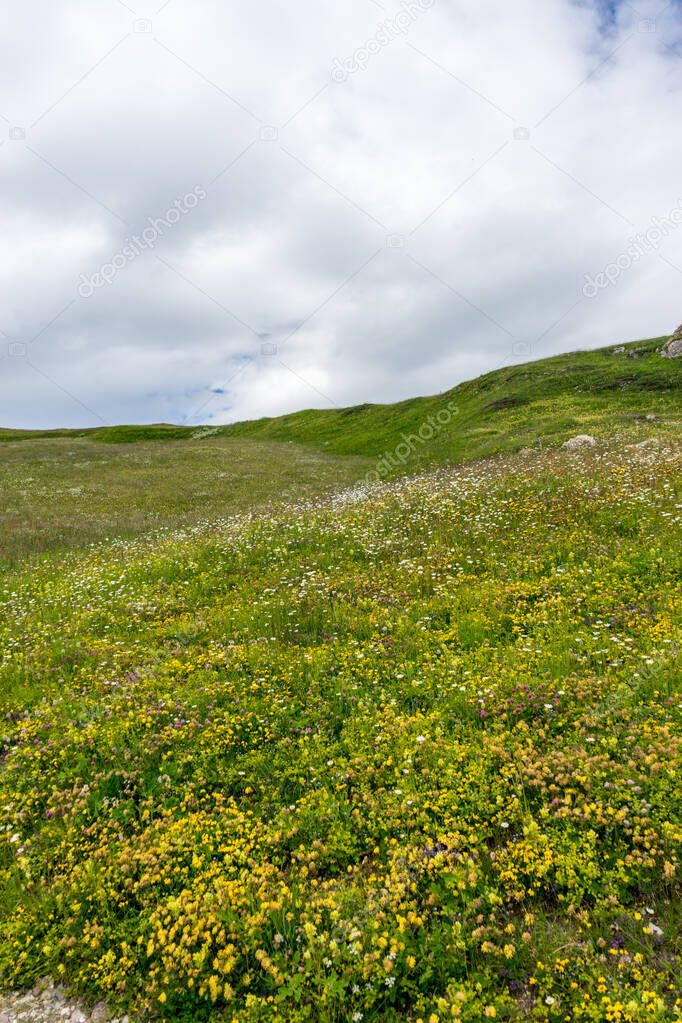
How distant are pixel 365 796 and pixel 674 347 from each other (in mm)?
57126

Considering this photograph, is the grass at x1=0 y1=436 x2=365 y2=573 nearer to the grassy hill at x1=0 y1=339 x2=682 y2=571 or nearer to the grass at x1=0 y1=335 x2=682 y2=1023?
the grassy hill at x1=0 y1=339 x2=682 y2=571

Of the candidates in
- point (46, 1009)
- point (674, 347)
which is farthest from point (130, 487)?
point (674, 347)

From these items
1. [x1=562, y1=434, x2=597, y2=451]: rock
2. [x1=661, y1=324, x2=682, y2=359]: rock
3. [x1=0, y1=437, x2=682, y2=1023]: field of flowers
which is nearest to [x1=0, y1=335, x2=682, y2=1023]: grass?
[x1=0, y1=437, x2=682, y2=1023]: field of flowers

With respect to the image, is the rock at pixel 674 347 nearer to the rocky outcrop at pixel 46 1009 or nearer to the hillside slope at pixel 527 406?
the hillside slope at pixel 527 406

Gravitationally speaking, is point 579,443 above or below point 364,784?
above

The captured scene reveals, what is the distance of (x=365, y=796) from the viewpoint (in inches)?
257

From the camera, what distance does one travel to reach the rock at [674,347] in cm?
4812

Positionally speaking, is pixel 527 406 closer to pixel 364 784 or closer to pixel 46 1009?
pixel 364 784

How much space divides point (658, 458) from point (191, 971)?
1979 centimetres

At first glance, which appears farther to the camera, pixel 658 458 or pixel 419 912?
pixel 658 458

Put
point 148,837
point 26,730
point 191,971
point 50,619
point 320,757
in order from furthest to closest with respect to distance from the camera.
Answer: point 50,619 → point 26,730 → point 320,757 → point 148,837 → point 191,971

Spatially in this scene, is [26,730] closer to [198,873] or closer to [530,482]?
[198,873]

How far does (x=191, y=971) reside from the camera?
4707 millimetres

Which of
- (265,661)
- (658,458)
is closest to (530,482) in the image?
(658,458)
